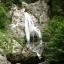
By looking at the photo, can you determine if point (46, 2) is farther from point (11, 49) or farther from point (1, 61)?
point (1, 61)

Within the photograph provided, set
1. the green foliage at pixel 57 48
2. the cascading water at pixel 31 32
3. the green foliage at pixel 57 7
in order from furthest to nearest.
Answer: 1. the green foliage at pixel 57 7
2. the cascading water at pixel 31 32
3. the green foliage at pixel 57 48

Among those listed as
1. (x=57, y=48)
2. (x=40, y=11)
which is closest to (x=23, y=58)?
(x=57, y=48)

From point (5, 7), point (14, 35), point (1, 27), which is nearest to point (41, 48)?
point (14, 35)

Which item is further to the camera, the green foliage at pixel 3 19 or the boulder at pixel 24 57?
the green foliage at pixel 3 19

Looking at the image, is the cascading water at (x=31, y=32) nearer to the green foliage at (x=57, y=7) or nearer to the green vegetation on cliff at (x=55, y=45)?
the green vegetation on cliff at (x=55, y=45)

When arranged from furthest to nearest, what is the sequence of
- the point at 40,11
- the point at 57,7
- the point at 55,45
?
the point at 40,11 < the point at 57,7 < the point at 55,45

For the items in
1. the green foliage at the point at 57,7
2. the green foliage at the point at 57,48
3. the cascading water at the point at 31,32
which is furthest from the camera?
the green foliage at the point at 57,7

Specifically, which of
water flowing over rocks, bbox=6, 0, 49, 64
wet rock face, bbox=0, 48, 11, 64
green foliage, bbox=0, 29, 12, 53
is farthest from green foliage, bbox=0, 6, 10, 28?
wet rock face, bbox=0, 48, 11, 64

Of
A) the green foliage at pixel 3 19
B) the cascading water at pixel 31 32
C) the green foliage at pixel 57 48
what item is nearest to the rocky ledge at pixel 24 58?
the cascading water at pixel 31 32

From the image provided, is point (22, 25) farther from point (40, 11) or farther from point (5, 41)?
point (5, 41)

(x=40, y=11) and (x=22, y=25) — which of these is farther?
(x=40, y=11)

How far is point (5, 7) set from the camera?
Answer: 2280cm

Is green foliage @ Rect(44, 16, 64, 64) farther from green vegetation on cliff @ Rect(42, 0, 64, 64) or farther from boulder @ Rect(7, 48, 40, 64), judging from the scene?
boulder @ Rect(7, 48, 40, 64)

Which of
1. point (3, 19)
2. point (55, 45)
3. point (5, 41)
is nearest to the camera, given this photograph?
point (55, 45)
